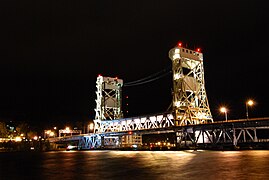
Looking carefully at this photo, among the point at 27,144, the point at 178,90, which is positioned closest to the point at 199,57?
the point at 178,90

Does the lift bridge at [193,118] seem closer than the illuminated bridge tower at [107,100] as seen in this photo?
Yes

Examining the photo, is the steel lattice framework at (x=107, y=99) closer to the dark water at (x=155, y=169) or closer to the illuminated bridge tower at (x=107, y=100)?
the illuminated bridge tower at (x=107, y=100)

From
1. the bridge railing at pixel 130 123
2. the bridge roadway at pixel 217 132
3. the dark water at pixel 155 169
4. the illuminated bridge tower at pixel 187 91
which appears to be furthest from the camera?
the bridge railing at pixel 130 123

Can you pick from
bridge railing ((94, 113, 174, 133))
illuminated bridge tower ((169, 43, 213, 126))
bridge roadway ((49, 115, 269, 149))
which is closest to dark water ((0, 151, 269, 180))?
bridge roadway ((49, 115, 269, 149))

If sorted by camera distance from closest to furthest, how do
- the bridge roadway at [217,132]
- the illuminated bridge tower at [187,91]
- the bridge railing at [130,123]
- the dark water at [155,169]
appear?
the dark water at [155,169] < the bridge roadway at [217,132] < the illuminated bridge tower at [187,91] < the bridge railing at [130,123]

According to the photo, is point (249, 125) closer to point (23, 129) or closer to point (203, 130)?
point (203, 130)

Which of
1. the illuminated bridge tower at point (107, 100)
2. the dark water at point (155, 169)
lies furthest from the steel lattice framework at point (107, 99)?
the dark water at point (155, 169)

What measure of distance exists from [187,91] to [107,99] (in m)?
41.7

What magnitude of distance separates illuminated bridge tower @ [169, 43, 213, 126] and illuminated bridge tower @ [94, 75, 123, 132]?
38.2 metres

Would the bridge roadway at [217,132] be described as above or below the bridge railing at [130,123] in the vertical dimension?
below

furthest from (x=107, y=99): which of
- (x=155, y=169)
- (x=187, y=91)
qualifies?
(x=155, y=169)

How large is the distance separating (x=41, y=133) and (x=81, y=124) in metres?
23.6

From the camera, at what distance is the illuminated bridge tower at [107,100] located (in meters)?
108

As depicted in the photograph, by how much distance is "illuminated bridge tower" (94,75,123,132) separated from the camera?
10769 centimetres
